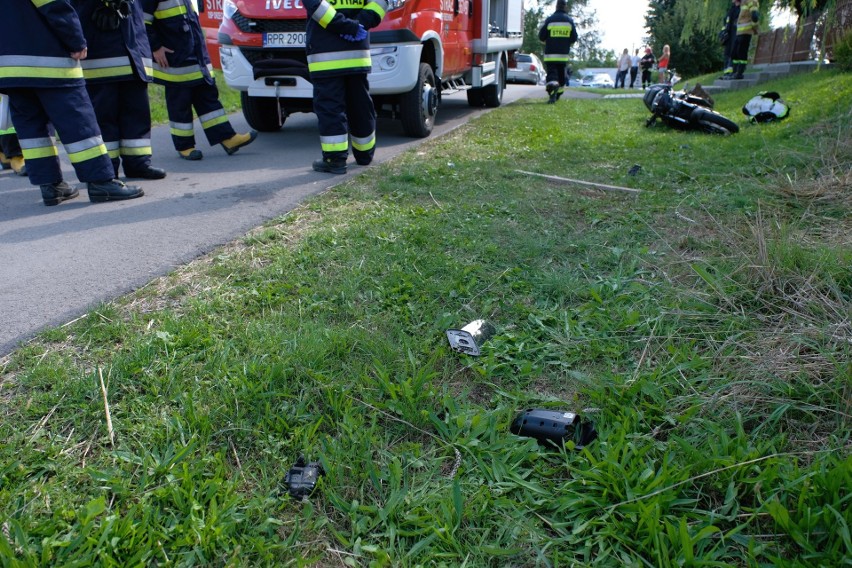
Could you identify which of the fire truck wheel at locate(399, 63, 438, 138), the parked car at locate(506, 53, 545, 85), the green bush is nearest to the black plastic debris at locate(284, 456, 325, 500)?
the fire truck wheel at locate(399, 63, 438, 138)

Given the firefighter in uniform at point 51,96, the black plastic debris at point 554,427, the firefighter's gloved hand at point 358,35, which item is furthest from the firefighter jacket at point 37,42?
the black plastic debris at point 554,427

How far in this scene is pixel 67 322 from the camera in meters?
2.44

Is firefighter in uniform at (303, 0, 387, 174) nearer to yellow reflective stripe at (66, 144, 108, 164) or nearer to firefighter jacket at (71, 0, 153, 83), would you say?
firefighter jacket at (71, 0, 153, 83)

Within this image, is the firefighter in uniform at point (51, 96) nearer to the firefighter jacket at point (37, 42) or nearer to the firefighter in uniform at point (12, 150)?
the firefighter jacket at point (37, 42)

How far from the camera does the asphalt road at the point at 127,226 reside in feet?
8.82

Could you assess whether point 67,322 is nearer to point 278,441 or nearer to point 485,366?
point 278,441

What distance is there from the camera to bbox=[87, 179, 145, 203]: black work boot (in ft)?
14.2

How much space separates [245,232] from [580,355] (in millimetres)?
2286

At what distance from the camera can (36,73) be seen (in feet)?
12.7

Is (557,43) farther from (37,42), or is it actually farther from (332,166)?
(37,42)

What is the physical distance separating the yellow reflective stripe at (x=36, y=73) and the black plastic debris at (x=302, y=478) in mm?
3622

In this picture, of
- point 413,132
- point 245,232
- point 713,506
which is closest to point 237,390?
point 713,506

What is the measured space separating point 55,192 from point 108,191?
355 millimetres

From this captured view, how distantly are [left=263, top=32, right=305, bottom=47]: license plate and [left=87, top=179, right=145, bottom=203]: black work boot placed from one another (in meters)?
2.76
